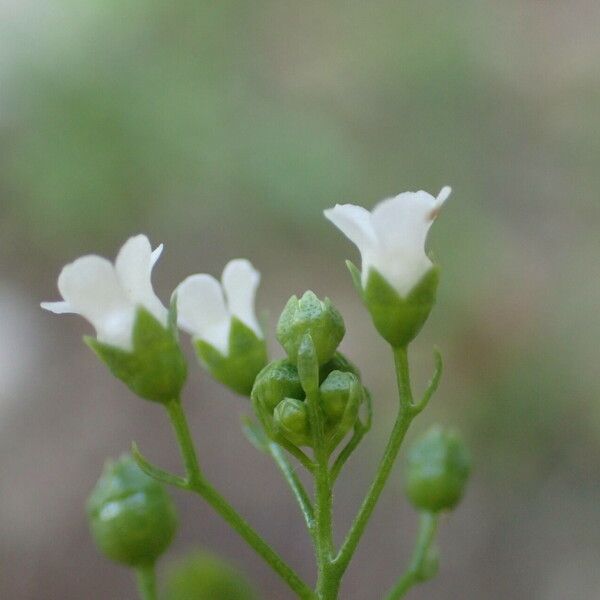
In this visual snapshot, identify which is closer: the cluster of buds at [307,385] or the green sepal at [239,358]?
the cluster of buds at [307,385]

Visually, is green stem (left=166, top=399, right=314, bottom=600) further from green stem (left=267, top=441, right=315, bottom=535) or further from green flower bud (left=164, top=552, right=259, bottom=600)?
green flower bud (left=164, top=552, right=259, bottom=600)

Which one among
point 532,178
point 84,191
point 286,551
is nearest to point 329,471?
point 286,551

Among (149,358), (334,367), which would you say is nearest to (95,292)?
(149,358)

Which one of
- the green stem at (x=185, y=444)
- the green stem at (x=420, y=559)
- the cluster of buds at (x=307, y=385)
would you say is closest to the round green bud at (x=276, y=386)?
the cluster of buds at (x=307, y=385)

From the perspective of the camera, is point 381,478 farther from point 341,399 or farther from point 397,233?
point 397,233

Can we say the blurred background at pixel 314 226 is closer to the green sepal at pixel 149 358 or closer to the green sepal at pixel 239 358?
the green sepal at pixel 239 358
